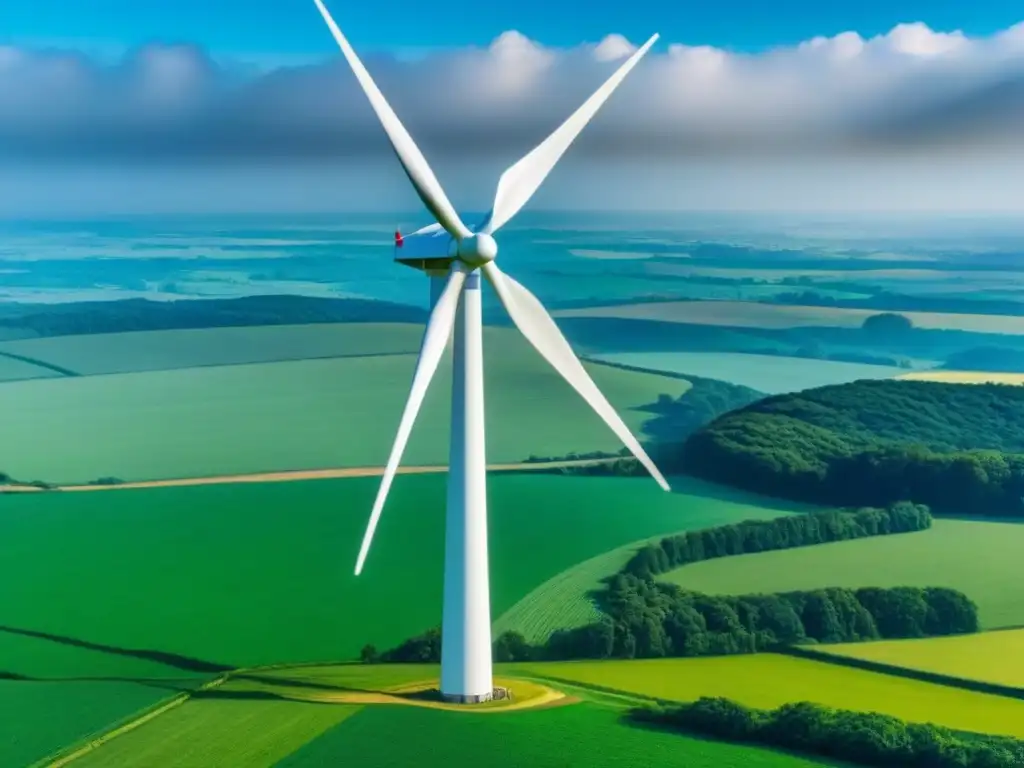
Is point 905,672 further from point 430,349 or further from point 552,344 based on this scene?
point 430,349

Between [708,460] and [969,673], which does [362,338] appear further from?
[969,673]

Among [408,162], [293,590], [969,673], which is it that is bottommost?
[969,673]

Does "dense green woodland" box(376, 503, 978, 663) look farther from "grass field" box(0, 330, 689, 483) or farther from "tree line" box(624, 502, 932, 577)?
"grass field" box(0, 330, 689, 483)

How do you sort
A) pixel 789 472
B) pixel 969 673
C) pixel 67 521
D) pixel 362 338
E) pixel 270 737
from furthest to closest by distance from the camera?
pixel 362 338 < pixel 789 472 < pixel 67 521 < pixel 969 673 < pixel 270 737

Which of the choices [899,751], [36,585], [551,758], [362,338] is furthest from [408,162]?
[362,338]

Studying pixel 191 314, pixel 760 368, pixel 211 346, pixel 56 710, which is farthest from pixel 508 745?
pixel 191 314

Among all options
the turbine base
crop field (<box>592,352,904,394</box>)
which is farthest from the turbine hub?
crop field (<box>592,352,904,394</box>)

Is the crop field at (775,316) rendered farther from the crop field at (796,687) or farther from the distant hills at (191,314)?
the crop field at (796,687)

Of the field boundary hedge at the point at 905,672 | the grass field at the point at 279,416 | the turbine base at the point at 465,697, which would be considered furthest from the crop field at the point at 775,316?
the turbine base at the point at 465,697
